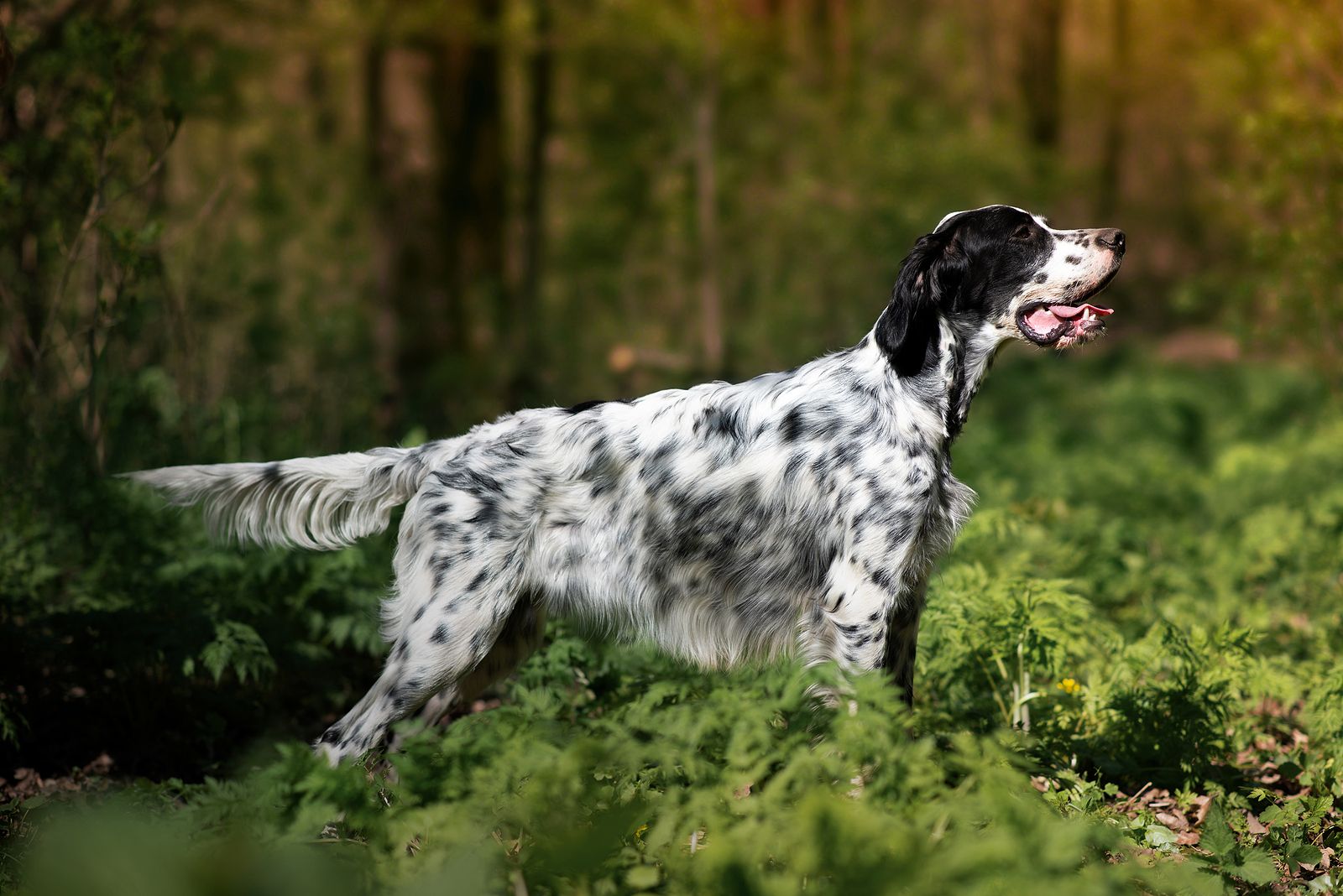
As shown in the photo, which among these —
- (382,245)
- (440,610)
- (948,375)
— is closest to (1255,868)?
(948,375)

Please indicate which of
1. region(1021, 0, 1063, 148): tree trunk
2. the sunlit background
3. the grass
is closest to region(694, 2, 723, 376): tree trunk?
the sunlit background

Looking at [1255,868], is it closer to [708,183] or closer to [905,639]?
[905,639]

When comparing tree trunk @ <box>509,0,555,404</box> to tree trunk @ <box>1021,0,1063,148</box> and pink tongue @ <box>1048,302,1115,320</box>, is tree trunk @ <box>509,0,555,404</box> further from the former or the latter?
pink tongue @ <box>1048,302,1115,320</box>

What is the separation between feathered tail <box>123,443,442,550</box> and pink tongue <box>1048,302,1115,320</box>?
7.00ft

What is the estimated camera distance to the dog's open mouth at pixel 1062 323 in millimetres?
4250

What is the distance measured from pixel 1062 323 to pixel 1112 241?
1.09 feet

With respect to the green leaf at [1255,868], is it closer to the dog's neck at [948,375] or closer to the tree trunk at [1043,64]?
the dog's neck at [948,375]

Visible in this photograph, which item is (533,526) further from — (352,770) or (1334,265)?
(1334,265)

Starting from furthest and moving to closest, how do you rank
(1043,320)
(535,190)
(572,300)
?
(572,300)
(535,190)
(1043,320)

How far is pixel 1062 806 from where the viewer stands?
12.7 ft

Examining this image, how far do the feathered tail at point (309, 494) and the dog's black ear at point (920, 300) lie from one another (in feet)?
5.17

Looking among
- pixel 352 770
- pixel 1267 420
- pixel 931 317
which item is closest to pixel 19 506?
pixel 352 770

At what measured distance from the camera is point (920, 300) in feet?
13.9

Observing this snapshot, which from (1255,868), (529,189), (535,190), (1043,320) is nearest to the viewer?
(1255,868)
